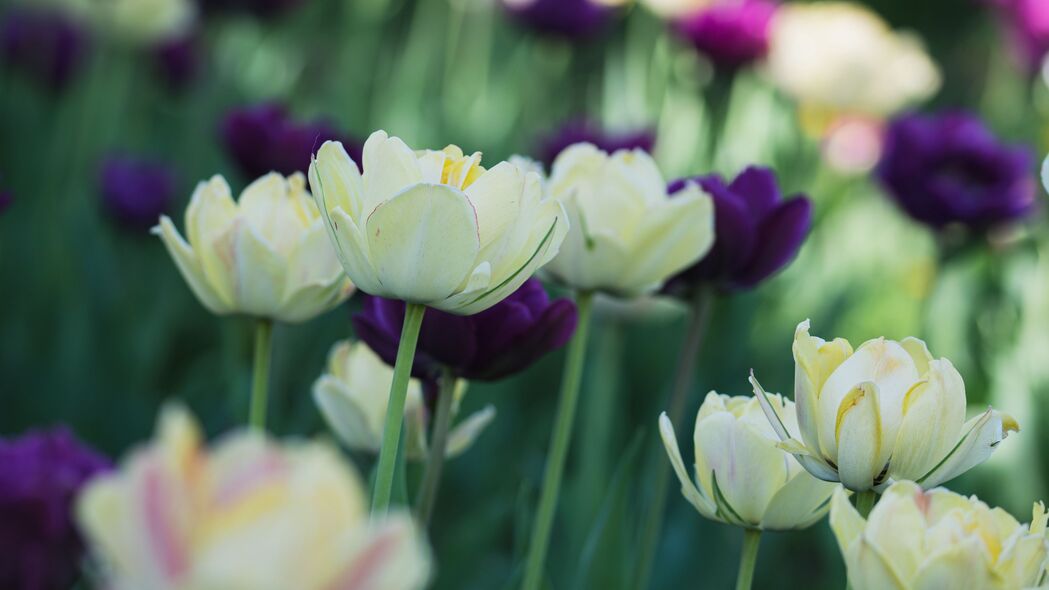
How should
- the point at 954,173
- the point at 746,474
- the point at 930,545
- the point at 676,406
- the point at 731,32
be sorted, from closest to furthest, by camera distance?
the point at 930,545, the point at 746,474, the point at 676,406, the point at 954,173, the point at 731,32

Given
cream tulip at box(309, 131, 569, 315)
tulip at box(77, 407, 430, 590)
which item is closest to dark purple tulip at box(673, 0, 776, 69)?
cream tulip at box(309, 131, 569, 315)

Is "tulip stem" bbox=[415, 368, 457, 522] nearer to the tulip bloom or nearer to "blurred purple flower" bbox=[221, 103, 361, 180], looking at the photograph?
the tulip bloom

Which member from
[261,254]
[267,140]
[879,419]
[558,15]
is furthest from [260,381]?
[558,15]

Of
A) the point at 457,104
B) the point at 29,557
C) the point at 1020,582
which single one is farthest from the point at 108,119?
the point at 1020,582

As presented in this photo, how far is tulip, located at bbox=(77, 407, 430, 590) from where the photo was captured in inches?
10.5

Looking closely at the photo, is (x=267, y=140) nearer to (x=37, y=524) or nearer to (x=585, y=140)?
(x=585, y=140)

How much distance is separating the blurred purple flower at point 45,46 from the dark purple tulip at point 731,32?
0.98 meters

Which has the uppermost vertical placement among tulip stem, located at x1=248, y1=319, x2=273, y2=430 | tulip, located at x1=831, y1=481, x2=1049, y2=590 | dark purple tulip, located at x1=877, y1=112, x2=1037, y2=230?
tulip, located at x1=831, y1=481, x2=1049, y2=590

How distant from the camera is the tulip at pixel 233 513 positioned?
27 cm

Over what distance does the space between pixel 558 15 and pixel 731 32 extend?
16.8 inches

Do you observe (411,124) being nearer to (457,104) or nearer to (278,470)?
(457,104)

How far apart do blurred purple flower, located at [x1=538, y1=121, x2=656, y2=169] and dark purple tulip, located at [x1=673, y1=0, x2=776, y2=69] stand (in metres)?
0.40

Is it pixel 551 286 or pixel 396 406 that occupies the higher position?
pixel 396 406

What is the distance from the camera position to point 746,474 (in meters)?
0.53
